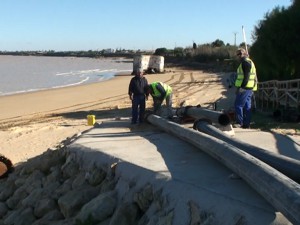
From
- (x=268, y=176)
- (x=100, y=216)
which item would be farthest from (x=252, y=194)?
(x=100, y=216)

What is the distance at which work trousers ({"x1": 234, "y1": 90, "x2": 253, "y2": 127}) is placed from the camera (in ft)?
34.6

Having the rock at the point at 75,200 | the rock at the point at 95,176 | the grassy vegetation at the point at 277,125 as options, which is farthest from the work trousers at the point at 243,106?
the rock at the point at 75,200

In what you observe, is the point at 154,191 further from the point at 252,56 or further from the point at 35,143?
the point at 252,56

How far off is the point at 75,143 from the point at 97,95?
2512cm

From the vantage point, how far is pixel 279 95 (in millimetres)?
16719

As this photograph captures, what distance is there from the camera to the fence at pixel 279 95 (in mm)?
15195

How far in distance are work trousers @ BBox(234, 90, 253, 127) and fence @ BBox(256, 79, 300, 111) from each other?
4.45 meters

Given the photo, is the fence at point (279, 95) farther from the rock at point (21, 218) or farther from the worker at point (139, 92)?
the rock at point (21, 218)

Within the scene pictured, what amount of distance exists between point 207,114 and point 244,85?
1453mm

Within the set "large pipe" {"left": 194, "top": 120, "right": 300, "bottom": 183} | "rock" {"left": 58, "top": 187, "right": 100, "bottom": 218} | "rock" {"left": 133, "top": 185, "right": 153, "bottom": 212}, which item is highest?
"large pipe" {"left": 194, "top": 120, "right": 300, "bottom": 183}

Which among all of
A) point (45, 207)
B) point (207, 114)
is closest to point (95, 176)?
point (45, 207)

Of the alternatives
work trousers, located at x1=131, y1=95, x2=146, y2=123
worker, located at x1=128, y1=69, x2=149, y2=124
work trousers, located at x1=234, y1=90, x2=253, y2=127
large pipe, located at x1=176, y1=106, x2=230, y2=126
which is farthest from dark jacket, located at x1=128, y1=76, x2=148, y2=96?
work trousers, located at x1=234, y1=90, x2=253, y2=127

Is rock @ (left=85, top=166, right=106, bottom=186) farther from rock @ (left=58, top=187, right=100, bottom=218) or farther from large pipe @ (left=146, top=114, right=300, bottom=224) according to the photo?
large pipe @ (left=146, top=114, right=300, bottom=224)

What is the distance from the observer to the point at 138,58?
186ft
